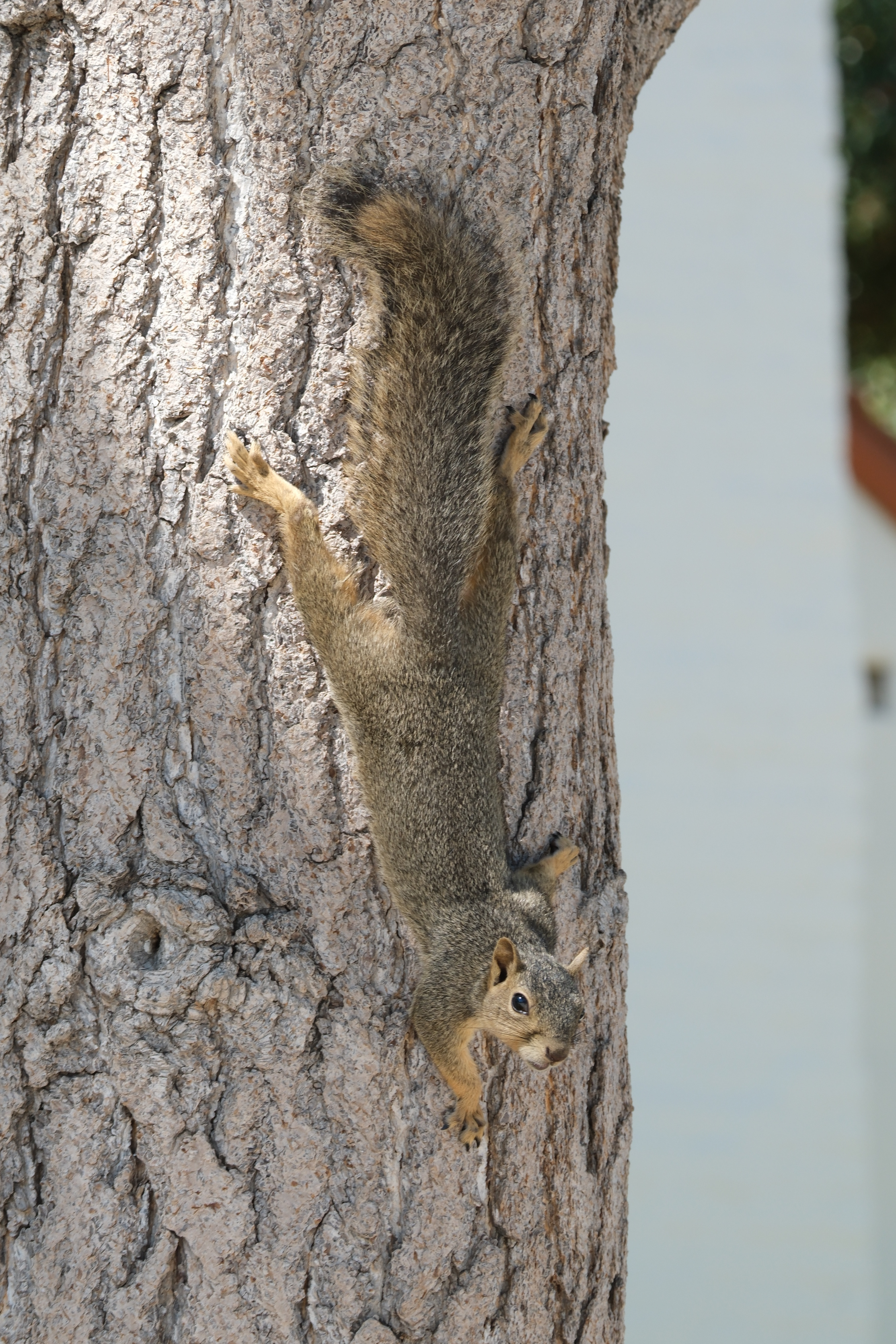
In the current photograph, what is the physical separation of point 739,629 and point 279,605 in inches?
105

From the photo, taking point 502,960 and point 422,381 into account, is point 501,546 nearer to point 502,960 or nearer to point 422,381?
point 422,381

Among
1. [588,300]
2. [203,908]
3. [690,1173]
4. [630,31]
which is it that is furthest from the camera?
[690,1173]

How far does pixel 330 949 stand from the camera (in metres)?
1.29

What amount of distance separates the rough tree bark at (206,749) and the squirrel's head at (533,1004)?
0.14ft

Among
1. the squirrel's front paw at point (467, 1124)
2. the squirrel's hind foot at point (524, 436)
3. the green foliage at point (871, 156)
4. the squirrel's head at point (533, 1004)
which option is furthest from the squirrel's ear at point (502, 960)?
the green foliage at point (871, 156)

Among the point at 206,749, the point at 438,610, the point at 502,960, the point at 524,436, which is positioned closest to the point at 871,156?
the point at 524,436

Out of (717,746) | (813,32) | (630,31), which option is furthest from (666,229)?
(630,31)

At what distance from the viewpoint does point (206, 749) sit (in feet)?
4.24

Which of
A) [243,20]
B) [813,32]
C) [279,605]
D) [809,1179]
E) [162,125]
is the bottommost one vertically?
[809,1179]

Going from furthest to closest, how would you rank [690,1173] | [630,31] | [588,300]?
1. [690,1173]
2. [630,31]
3. [588,300]

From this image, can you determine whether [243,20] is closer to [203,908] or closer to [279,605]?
[279,605]

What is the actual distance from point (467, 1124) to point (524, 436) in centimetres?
69

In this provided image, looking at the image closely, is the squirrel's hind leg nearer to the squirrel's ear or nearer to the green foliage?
the squirrel's ear

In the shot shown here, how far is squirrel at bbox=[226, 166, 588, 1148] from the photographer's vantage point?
4.32ft
